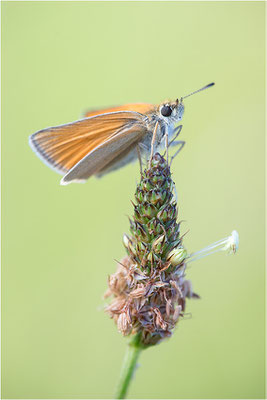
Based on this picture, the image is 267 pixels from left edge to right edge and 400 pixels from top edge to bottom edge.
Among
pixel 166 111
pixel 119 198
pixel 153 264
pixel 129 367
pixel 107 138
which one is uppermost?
pixel 166 111

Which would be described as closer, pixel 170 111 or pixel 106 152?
pixel 170 111

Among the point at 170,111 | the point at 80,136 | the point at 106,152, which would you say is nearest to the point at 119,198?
the point at 80,136

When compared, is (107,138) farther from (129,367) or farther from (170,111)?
(129,367)

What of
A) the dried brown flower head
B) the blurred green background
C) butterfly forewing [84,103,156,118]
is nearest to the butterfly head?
butterfly forewing [84,103,156,118]

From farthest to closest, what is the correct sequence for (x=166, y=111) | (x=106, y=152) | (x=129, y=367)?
(x=106, y=152) → (x=166, y=111) → (x=129, y=367)


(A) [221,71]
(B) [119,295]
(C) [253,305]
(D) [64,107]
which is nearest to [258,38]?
(A) [221,71]

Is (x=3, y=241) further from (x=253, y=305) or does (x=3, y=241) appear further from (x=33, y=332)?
(x=253, y=305)

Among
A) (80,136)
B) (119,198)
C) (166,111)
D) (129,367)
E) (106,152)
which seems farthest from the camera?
(119,198)
